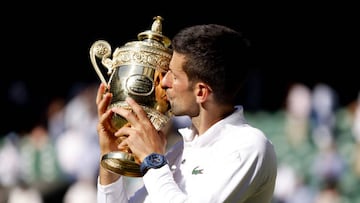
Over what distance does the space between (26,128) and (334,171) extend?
9.31 ft

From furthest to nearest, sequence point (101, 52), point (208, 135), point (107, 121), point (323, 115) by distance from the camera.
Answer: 1. point (323, 115)
2. point (101, 52)
3. point (107, 121)
4. point (208, 135)

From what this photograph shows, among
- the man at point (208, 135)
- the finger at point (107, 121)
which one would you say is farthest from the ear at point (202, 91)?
the finger at point (107, 121)

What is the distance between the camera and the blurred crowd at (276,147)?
6.52 metres

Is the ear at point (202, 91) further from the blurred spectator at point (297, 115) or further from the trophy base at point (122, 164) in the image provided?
the blurred spectator at point (297, 115)

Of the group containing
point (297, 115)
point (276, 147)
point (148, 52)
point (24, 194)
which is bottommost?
point (24, 194)

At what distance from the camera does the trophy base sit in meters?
2.13

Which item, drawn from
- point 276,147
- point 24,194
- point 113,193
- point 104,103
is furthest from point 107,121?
point 24,194

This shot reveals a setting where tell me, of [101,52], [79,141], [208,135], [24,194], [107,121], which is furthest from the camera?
[24,194]

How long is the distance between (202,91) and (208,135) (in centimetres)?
11

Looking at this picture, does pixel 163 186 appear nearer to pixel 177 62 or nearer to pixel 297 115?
pixel 177 62

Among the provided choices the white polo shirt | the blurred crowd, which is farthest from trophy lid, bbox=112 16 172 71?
the blurred crowd

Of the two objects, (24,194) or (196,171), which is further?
(24,194)

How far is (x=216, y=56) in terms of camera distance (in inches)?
77.8

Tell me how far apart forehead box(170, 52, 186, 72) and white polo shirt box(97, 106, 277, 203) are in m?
0.16
